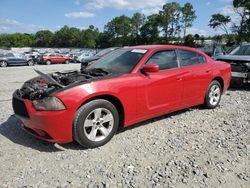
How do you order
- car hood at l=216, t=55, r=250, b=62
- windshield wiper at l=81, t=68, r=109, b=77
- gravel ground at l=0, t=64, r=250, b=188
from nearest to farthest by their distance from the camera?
gravel ground at l=0, t=64, r=250, b=188
windshield wiper at l=81, t=68, r=109, b=77
car hood at l=216, t=55, r=250, b=62

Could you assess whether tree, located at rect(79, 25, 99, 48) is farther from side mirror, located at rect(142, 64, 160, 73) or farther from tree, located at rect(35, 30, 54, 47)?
side mirror, located at rect(142, 64, 160, 73)

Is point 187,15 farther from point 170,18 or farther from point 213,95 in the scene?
point 213,95

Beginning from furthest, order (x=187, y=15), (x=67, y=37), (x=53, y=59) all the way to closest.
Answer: (x=67, y=37), (x=187, y=15), (x=53, y=59)

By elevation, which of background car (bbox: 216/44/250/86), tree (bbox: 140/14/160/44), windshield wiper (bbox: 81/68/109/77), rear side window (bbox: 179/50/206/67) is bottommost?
background car (bbox: 216/44/250/86)

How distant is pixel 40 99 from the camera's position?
3.95m

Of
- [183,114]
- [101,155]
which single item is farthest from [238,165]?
[183,114]

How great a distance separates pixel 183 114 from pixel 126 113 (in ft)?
6.36

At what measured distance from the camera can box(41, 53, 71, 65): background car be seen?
29.1 metres

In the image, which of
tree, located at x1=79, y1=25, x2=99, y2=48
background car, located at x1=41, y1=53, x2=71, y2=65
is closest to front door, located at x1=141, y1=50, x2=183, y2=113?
background car, located at x1=41, y1=53, x2=71, y2=65

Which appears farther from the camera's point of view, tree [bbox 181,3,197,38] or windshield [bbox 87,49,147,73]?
tree [bbox 181,3,197,38]

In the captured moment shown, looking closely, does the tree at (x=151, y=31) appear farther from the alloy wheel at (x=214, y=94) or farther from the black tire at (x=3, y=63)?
the alloy wheel at (x=214, y=94)

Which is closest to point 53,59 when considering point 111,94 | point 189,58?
point 189,58

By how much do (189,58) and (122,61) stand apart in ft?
5.11

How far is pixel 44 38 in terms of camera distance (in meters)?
120
